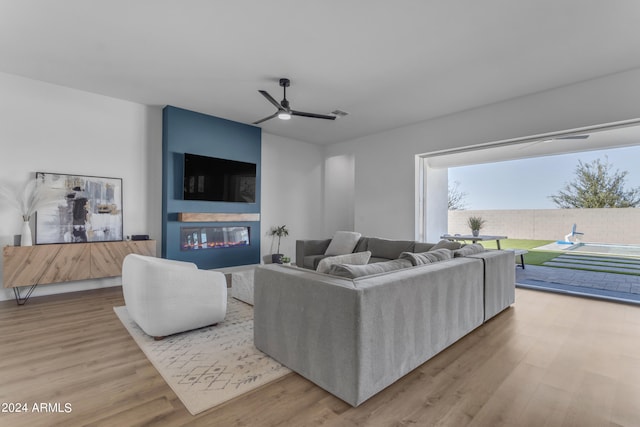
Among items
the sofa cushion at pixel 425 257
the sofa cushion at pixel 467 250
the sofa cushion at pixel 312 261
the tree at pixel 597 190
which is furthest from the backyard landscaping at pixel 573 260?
the sofa cushion at pixel 312 261

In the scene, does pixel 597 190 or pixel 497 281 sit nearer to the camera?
pixel 497 281

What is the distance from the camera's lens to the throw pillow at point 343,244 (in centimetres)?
496

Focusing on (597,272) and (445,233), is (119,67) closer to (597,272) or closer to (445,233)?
(445,233)

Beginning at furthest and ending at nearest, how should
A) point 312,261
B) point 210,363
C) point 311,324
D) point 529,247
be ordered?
point 529,247 → point 312,261 → point 210,363 → point 311,324

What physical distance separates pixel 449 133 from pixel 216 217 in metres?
4.27

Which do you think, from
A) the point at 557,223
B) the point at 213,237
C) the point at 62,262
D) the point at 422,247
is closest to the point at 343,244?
the point at 422,247

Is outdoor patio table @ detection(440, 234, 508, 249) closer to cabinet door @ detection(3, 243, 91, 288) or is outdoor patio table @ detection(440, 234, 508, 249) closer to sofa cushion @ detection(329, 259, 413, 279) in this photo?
sofa cushion @ detection(329, 259, 413, 279)

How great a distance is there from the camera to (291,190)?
6828 mm

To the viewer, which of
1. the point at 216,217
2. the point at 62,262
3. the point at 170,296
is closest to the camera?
the point at 170,296

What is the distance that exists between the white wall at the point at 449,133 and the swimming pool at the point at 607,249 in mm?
1710

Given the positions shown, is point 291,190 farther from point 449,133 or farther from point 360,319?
point 360,319

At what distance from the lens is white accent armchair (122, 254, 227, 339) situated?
8.25 feet

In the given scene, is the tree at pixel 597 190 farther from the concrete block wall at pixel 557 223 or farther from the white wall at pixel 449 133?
the white wall at pixel 449 133

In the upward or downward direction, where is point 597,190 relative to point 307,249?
upward
